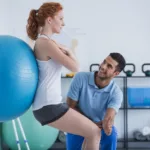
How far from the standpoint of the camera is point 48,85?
210 centimetres

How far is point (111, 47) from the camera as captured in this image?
4.62m

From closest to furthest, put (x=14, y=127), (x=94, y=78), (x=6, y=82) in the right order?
(x=6, y=82), (x=94, y=78), (x=14, y=127)

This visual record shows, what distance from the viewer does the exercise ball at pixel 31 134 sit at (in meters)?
3.90

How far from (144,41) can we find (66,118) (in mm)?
2913

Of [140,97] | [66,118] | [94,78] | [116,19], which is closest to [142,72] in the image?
[140,97]

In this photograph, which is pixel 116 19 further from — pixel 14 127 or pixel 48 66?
pixel 48 66

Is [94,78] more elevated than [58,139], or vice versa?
[94,78]

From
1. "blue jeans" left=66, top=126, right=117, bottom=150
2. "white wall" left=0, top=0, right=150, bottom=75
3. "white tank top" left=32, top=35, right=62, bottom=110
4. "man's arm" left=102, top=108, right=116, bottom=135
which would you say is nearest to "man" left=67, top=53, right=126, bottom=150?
"blue jeans" left=66, top=126, right=117, bottom=150

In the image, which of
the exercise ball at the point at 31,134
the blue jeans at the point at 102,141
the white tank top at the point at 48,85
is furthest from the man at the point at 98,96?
the exercise ball at the point at 31,134

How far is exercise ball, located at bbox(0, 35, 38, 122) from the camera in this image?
79.8 inches

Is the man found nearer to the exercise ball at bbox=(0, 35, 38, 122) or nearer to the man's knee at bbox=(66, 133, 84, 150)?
the man's knee at bbox=(66, 133, 84, 150)

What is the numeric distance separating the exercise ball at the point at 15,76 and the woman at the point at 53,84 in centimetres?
8

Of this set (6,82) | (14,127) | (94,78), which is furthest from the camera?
(14,127)

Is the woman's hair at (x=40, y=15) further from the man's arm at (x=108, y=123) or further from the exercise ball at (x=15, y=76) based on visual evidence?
the man's arm at (x=108, y=123)
